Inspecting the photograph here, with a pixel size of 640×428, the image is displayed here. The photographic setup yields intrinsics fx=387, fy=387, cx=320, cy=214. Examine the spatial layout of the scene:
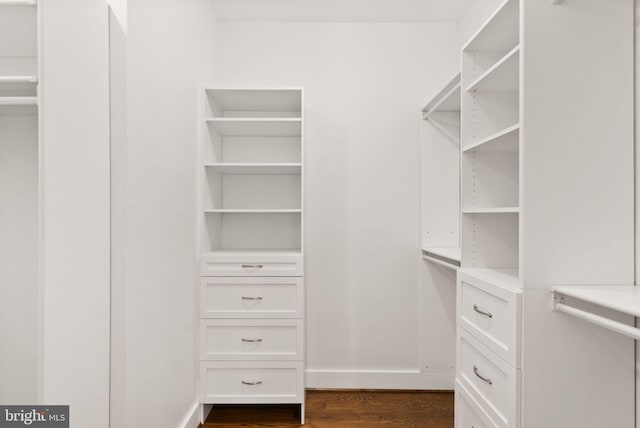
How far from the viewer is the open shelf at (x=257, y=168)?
2.30 metres

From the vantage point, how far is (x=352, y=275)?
8.89 ft

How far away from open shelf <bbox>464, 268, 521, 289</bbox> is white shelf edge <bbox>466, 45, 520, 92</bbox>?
31.2 inches

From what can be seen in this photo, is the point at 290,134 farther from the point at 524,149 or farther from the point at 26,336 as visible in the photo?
the point at 26,336

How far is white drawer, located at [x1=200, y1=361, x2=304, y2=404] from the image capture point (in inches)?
88.5

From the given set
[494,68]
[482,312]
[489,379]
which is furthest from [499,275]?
[494,68]

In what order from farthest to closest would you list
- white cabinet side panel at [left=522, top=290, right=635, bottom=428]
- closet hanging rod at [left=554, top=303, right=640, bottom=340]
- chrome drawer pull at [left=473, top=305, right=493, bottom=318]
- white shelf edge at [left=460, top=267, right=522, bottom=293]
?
chrome drawer pull at [left=473, top=305, right=493, bottom=318] < white shelf edge at [left=460, top=267, right=522, bottom=293] < white cabinet side panel at [left=522, top=290, right=635, bottom=428] < closet hanging rod at [left=554, top=303, right=640, bottom=340]

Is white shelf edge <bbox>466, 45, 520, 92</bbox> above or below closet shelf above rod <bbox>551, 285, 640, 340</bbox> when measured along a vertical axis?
above

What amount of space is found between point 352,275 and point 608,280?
5.32 feet

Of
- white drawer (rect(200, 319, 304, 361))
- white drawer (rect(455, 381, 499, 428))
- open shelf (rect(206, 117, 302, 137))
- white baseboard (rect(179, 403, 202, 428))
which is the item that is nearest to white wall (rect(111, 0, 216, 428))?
white baseboard (rect(179, 403, 202, 428))

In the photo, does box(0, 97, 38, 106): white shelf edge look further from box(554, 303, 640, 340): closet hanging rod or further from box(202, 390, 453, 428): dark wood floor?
box(202, 390, 453, 428): dark wood floor

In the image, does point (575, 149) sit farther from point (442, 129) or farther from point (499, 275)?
point (442, 129)

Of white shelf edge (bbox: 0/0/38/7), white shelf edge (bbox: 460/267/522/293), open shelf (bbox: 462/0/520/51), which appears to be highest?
open shelf (bbox: 462/0/520/51)

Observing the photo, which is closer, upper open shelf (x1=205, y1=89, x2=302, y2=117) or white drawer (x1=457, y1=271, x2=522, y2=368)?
white drawer (x1=457, y1=271, x2=522, y2=368)

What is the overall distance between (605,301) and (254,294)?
1703 mm
